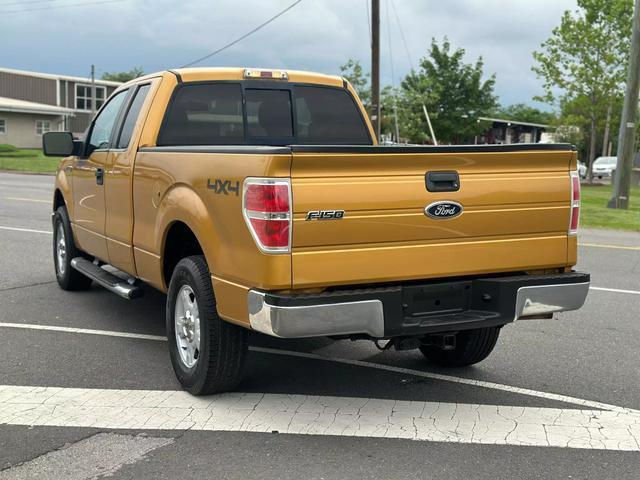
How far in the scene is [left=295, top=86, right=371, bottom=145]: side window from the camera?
6301mm

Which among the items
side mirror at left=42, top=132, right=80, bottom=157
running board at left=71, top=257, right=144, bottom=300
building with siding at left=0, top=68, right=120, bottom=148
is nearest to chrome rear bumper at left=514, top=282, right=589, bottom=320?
running board at left=71, top=257, right=144, bottom=300

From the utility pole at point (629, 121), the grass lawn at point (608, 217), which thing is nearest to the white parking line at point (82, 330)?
Answer: the grass lawn at point (608, 217)

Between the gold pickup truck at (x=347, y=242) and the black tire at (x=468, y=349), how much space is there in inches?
0.4

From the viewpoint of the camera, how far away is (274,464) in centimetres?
367

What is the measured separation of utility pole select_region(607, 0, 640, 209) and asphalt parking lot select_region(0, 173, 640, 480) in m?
13.1

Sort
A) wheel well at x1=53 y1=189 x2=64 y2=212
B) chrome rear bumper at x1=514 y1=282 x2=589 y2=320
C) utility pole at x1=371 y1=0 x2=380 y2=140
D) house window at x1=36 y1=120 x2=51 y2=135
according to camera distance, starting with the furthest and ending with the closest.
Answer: house window at x1=36 y1=120 x2=51 y2=135 → utility pole at x1=371 y1=0 x2=380 y2=140 → wheel well at x1=53 y1=189 x2=64 y2=212 → chrome rear bumper at x1=514 y1=282 x2=589 y2=320

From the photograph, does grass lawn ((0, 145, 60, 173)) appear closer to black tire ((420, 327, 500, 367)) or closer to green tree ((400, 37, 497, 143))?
green tree ((400, 37, 497, 143))

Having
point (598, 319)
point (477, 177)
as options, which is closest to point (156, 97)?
point (477, 177)

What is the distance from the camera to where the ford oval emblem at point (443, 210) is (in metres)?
4.08

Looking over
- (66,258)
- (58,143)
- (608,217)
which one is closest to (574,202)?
(58,143)

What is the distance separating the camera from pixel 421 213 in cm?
405

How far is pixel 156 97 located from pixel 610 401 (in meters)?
3.87

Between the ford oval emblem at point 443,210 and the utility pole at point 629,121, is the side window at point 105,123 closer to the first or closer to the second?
the ford oval emblem at point 443,210

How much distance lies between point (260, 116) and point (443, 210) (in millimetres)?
2512
